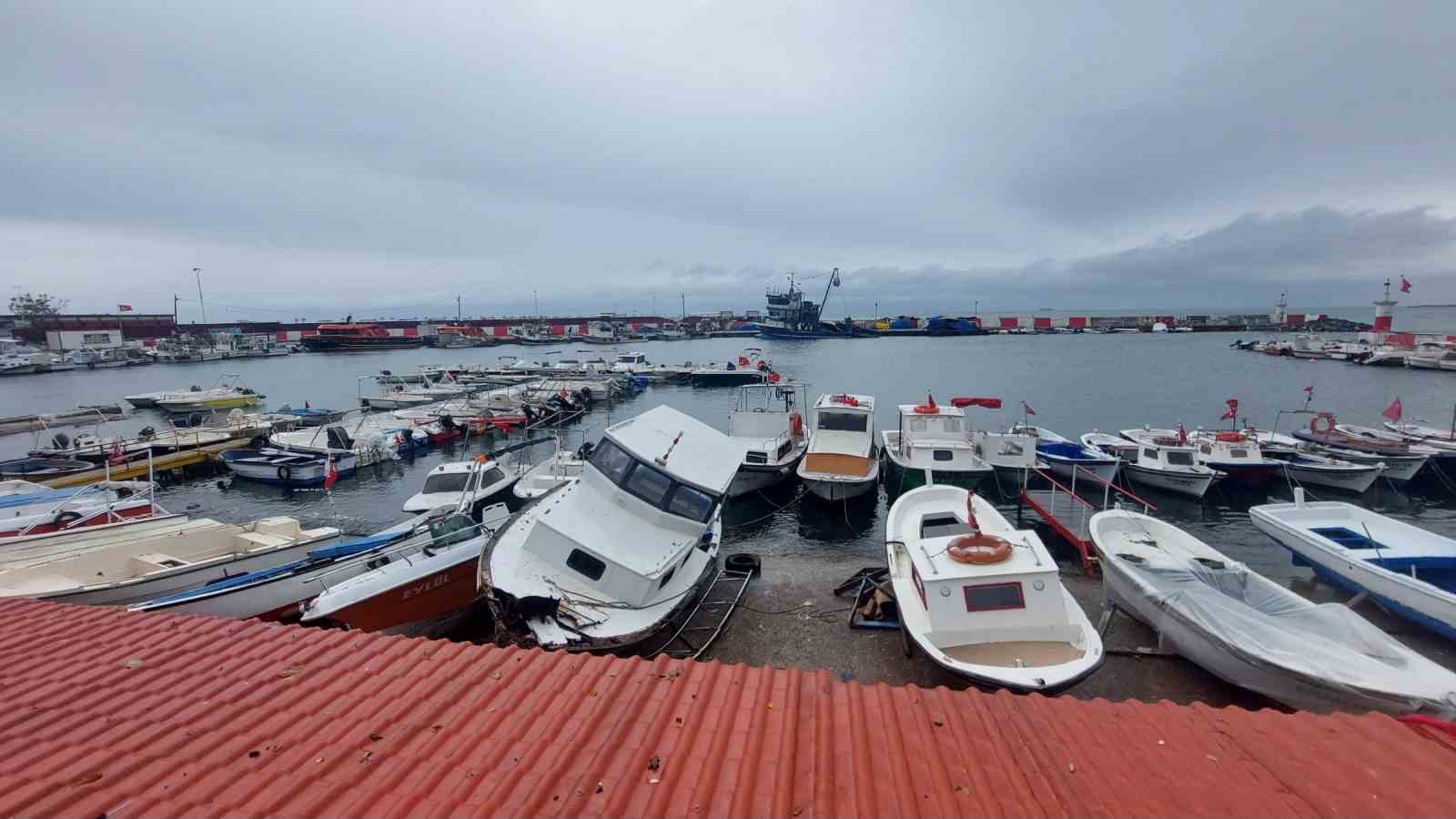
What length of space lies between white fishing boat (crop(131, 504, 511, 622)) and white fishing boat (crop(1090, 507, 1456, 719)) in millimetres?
11437

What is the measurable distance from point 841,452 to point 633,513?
438 inches

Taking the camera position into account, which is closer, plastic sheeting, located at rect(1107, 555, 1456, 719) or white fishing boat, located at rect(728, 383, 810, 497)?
plastic sheeting, located at rect(1107, 555, 1456, 719)

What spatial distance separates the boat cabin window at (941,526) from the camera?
34.9 feet

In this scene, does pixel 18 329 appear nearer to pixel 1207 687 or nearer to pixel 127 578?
pixel 127 578

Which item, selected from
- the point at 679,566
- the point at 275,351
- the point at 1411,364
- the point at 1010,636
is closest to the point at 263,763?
the point at 679,566

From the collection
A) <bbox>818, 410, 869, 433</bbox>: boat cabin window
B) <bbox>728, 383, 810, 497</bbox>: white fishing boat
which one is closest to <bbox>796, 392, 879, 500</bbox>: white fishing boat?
<bbox>818, 410, 869, 433</bbox>: boat cabin window

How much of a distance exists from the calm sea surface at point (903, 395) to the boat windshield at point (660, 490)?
6768 mm

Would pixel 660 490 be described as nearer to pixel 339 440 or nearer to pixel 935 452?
pixel 935 452

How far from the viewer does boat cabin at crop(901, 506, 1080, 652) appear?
7.56 metres

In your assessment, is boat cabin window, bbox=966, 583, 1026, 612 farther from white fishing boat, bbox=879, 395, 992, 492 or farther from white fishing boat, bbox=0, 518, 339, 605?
white fishing boat, bbox=0, 518, 339, 605

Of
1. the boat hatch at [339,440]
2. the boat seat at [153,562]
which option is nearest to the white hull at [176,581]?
the boat seat at [153,562]

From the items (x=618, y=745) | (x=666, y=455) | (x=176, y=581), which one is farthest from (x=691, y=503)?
(x=176, y=581)

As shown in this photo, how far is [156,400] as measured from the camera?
45625 millimetres

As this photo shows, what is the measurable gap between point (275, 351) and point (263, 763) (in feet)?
418
